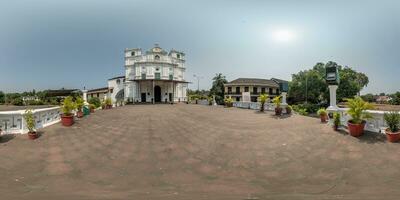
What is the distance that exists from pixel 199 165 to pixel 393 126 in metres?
6.15

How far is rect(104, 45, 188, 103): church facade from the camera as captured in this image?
3816 centimetres

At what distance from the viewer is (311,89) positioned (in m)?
40.8

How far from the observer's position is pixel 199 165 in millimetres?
7102

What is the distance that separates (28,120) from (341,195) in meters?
9.63

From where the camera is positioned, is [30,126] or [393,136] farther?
[30,126]

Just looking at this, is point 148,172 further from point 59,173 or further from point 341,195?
point 341,195

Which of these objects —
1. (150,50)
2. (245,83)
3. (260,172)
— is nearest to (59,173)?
(260,172)

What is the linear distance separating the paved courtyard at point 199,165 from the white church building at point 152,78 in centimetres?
2808

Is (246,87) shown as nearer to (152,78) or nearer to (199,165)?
(152,78)

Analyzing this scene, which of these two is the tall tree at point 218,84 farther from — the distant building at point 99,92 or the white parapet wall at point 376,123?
the white parapet wall at point 376,123

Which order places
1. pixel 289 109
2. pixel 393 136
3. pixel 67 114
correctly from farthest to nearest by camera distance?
1. pixel 289 109
2. pixel 67 114
3. pixel 393 136

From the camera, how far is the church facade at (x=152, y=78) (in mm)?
38156

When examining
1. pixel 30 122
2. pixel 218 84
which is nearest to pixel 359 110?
pixel 30 122

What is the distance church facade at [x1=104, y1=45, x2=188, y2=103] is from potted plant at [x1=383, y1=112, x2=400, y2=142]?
3092 cm
